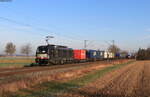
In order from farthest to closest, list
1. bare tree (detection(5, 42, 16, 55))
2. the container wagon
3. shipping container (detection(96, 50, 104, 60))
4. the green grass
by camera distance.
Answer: bare tree (detection(5, 42, 16, 55))
shipping container (detection(96, 50, 104, 60))
the container wagon
the green grass

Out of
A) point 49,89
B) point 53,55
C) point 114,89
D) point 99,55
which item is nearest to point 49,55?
point 53,55

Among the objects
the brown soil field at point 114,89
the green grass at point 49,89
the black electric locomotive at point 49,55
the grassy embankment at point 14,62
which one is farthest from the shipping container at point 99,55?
the green grass at point 49,89

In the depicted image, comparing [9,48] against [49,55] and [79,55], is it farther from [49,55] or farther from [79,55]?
[49,55]

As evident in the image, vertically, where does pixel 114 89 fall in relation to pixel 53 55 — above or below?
below

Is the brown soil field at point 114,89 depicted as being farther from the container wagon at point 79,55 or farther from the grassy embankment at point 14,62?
the container wagon at point 79,55

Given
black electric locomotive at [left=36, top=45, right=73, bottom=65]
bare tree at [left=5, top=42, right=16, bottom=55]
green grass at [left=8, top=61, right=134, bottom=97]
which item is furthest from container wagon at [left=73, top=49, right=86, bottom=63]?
bare tree at [left=5, top=42, right=16, bottom=55]

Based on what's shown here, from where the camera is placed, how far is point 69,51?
51.9 m

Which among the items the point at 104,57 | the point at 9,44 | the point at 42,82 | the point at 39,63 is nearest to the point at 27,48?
the point at 9,44

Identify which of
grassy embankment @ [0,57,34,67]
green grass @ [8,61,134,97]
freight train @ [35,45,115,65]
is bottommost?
green grass @ [8,61,134,97]

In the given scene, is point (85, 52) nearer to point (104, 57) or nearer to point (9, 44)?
point (104, 57)

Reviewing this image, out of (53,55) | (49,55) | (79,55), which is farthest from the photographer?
(79,55)

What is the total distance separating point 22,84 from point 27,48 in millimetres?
114810

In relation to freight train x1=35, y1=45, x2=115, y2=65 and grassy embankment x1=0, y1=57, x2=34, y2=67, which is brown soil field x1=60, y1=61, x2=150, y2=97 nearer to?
freight train x1=35, y1=45, x2=115, y2=65

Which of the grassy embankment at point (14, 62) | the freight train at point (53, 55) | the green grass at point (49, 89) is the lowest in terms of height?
the green grass at point (49, 89)
